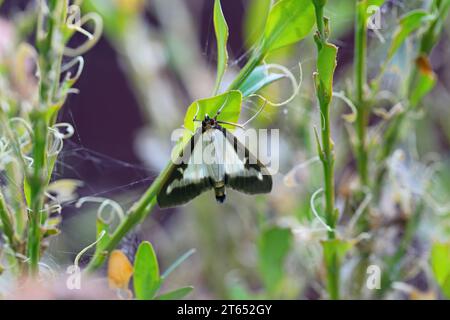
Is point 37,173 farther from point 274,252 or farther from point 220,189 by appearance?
point 274,252

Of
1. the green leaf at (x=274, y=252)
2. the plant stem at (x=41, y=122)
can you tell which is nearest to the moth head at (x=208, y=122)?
the plant stem at (x=41, y=122)

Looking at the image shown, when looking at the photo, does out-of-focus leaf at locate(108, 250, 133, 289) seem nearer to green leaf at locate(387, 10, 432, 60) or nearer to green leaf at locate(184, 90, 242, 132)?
green leaf at locate(184, 90, 242, 132)

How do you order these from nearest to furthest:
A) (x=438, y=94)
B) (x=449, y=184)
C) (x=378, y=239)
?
(x=378, y=239) → (x=449, y=184) → (x=438, y=94)

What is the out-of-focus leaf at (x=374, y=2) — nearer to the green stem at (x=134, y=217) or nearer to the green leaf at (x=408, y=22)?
the green leaf at (x=408, y=22)

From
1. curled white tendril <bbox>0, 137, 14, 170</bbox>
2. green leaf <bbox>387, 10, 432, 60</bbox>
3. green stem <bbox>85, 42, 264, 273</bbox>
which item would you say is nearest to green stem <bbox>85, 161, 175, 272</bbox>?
green stem <bbox>85, 42, 264, 273</bbox>

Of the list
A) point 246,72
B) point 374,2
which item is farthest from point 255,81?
point 374,2

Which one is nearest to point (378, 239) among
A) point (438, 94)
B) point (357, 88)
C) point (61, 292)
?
point (357, 88)
